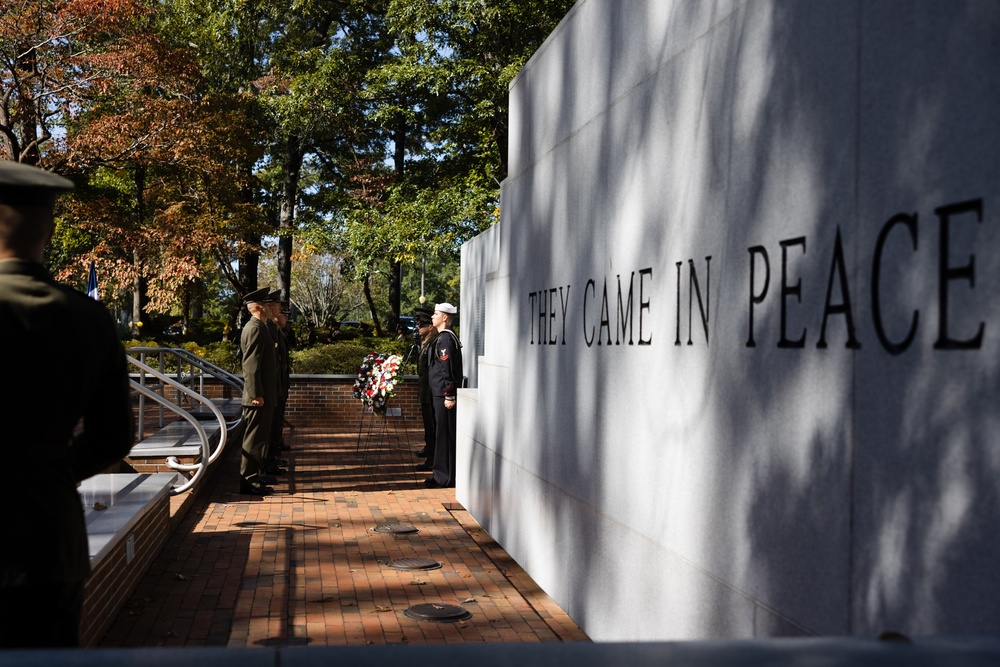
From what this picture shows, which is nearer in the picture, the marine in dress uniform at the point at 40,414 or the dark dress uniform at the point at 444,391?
the marine in dress uniform at the point at 40,414

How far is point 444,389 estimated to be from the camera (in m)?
12.9

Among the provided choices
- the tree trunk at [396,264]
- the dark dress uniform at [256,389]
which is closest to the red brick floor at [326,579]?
the dark dress uniform at [256,389]

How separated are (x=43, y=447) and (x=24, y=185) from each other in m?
0.68

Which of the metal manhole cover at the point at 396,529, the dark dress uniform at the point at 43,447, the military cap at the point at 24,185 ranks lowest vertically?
the metal manhole cover at the point at 396,529

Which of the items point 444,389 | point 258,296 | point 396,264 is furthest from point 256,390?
point 396,264

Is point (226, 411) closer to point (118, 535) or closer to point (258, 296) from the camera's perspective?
point (258, 296)

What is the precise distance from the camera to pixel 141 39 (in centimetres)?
2133

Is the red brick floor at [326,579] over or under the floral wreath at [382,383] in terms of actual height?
under

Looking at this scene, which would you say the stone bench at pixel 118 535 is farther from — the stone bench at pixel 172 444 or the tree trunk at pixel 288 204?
the tree trunk at pixel 288 204

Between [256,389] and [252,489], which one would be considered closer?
[256,389]

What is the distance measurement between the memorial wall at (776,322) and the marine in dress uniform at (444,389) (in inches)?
204

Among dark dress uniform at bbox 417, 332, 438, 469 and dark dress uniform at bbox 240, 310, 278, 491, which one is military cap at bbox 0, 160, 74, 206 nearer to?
dark dress uniform at bbox 240, 310, 278, 491

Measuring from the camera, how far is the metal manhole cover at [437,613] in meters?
6.65

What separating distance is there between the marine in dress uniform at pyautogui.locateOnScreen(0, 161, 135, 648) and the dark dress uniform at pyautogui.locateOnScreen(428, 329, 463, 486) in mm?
9635
